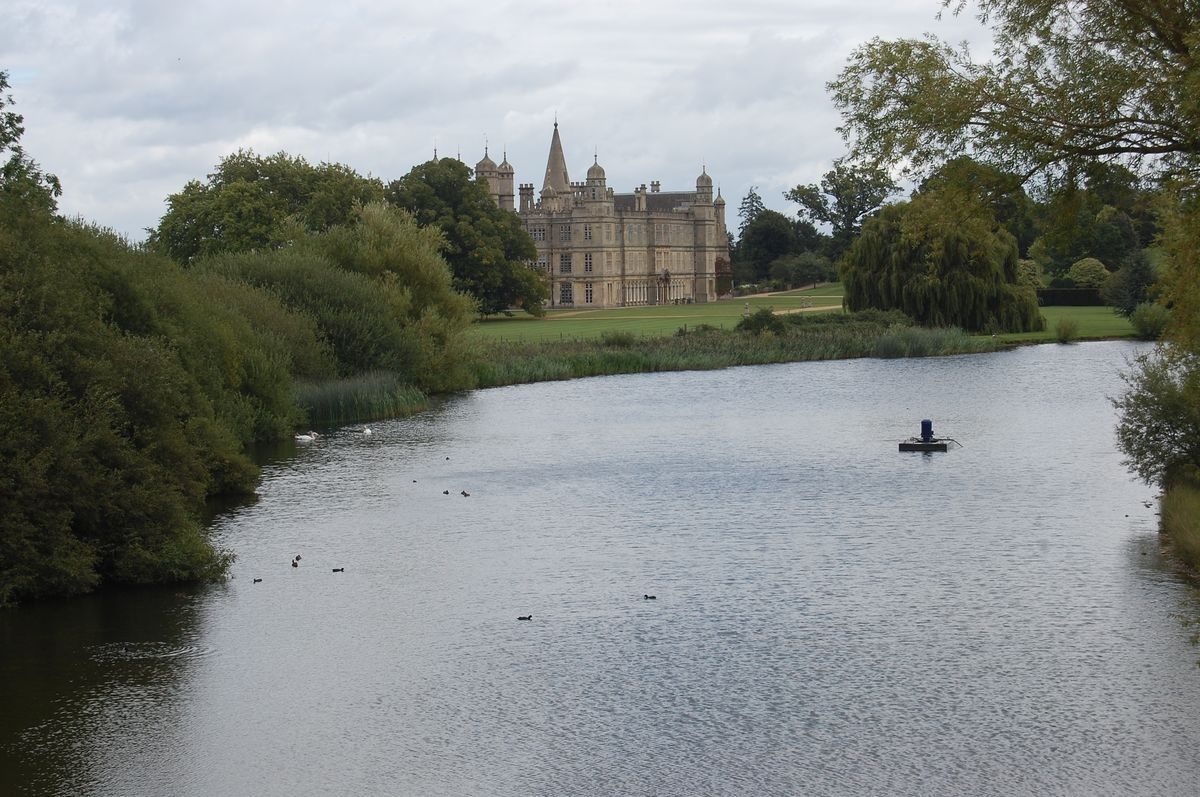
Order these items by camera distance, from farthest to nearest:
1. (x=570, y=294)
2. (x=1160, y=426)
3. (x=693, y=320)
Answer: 1. (x=570, y=294)
2. (x=693, y=320)
3. (x=1160, y=426)

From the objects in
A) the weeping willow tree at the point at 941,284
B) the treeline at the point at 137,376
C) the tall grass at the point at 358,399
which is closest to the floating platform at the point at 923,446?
the treeline at the point at 137,376

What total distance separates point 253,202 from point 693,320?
93.8 feet

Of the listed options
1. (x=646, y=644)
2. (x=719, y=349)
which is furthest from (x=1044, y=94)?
(x=719, y=349)

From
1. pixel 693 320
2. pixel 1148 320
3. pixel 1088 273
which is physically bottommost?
pixel 693 320

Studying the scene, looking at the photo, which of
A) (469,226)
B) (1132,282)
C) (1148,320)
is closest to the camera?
(1148,320)

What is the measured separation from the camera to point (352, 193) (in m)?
71.9

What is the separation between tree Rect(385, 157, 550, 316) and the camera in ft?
271

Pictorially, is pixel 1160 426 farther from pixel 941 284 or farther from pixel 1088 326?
pixel 1088 326

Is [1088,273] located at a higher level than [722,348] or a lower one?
higher

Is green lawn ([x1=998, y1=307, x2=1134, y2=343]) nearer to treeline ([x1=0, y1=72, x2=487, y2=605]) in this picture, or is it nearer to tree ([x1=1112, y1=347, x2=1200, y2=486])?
treeline ([x1=0, y1=72, x2=487, y2=605])

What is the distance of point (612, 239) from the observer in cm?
13200

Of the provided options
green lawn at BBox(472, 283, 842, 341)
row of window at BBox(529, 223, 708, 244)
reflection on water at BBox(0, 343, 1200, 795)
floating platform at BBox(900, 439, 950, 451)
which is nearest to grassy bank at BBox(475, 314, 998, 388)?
green lawn at BBox(472, 283, 842, 341)

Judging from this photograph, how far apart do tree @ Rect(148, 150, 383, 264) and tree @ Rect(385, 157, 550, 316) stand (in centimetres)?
688

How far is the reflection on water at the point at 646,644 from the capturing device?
474 inches
